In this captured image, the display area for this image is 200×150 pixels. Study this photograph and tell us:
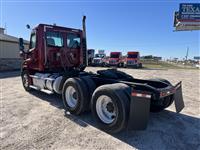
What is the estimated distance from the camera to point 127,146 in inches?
134

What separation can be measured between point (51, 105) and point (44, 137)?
2.36 meters

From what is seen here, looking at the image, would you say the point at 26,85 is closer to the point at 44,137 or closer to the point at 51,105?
the point at 51,105

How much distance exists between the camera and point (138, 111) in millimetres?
3547

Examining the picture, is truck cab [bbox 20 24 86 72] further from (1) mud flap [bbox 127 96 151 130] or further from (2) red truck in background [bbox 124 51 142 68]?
(2) red truck in background [bbox 124 51 142 68]

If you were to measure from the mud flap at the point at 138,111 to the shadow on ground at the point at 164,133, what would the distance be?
359 millimetres

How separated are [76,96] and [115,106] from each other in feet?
5.26

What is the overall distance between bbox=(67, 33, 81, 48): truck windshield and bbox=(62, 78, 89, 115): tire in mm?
2566

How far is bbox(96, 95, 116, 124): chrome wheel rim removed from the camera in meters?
4.14

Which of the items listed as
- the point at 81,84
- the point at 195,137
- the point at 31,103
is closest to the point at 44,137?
the point at 81,84

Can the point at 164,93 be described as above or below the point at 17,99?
above

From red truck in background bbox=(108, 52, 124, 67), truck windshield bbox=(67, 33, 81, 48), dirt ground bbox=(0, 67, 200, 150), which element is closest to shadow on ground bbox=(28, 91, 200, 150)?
dirt ground bbox=(0, 67, 200, 150)

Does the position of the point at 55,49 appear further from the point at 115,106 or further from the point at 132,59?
the point at 132,59

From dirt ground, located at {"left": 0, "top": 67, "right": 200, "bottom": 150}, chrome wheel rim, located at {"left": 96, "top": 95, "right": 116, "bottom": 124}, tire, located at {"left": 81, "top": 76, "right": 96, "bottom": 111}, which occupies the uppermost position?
tire, located at {"left": 81, "top": 76, "right": 96, "bottom": 111}

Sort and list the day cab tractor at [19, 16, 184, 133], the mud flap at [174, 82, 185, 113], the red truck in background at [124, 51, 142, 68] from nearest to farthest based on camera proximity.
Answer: the day cab tractor at [19, 16, 184, 133] → the mud flap at [174, 82, 185, 113] → the red truck in background at [124, 51, 142, 68]
